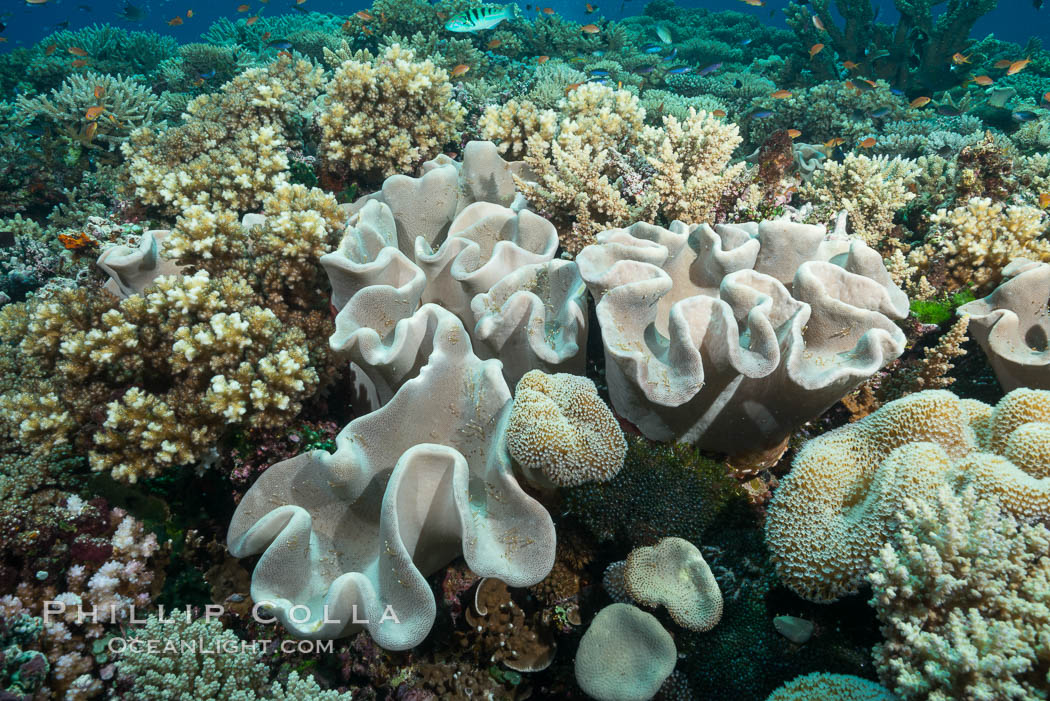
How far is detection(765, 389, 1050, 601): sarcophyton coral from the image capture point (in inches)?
64.9

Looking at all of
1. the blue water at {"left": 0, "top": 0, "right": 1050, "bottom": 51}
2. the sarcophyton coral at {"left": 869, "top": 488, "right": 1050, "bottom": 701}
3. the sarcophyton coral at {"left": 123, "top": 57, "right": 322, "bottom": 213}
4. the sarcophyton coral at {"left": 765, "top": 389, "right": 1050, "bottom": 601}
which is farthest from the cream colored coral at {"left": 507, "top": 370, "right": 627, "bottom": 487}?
the blue water at {"left": 0, "top": 0, "right": 1050, "bottom": 51}

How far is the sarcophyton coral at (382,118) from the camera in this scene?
4.30m

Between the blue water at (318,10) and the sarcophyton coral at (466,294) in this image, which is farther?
the blue water at (318,10)

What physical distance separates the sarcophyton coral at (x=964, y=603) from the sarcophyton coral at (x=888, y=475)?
3.2 inches

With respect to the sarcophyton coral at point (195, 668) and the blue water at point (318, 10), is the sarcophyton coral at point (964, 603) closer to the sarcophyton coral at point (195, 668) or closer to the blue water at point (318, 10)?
the sarcophyton coral at point (195, 668)

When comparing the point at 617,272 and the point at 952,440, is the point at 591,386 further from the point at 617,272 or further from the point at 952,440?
the point at 952,440

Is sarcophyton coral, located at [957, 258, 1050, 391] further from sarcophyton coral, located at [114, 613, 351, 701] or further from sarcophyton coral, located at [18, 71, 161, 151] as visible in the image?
sarcophyton coral, located at [18, 71, 161, 151]

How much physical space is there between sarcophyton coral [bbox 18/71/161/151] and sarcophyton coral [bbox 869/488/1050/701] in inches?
360

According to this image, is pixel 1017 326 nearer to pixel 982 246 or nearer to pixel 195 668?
pixel 982 246

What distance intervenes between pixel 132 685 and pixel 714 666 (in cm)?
230

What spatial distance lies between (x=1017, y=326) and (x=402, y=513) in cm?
323

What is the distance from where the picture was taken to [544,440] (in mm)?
1809

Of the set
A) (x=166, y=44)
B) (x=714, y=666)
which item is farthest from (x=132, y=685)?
(x=166, y=44)

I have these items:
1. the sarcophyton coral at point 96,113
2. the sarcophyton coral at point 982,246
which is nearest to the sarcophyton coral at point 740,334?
the sarcophyton coral at point 982,246
